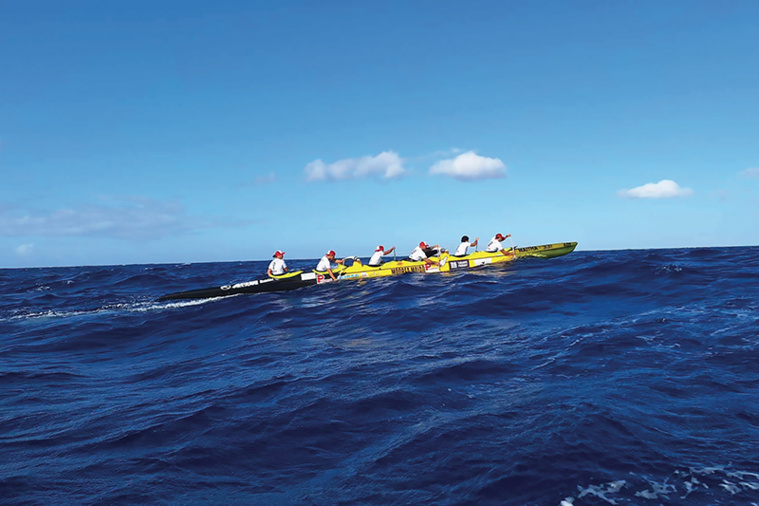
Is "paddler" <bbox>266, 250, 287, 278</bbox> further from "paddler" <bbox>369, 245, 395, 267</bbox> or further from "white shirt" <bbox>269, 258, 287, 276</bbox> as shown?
"paddler" <bbox>369, 245, 395, 267</bbox>

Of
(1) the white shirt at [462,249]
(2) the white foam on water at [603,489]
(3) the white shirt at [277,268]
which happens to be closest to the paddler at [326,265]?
(3) the white shirt at [277,268]

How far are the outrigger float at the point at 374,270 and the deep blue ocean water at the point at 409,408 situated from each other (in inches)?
313

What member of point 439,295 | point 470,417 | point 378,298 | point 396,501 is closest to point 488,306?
point 439,295

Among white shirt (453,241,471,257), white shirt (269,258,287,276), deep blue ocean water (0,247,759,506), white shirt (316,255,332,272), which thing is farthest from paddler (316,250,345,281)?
deep blue ocean water (0,247,759,506)

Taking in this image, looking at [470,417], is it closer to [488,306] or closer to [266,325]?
[488,306]

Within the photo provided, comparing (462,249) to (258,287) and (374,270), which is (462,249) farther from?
(258,287)

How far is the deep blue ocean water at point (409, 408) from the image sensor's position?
176 inches

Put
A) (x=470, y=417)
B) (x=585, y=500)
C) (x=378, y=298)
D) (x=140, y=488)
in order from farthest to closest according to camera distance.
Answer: (x=378, y=298) < (x=470, y=417) < (x=140, y=488) < (x=585, y=500)

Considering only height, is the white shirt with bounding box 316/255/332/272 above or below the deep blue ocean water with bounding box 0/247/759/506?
above

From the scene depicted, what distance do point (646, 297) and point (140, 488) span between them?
48.9 ft

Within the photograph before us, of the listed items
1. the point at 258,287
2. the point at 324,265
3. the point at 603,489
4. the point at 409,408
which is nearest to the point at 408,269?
the point at 324,265

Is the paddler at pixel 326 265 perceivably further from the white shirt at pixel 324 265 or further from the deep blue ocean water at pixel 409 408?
the deep blue ocean water at pixel 409 408

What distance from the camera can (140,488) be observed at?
15.3ft

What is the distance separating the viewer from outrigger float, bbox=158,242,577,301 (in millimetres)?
22516
